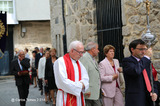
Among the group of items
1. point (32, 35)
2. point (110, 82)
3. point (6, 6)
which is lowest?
point (110, 82)

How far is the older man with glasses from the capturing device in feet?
12.0

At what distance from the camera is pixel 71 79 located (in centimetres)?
374

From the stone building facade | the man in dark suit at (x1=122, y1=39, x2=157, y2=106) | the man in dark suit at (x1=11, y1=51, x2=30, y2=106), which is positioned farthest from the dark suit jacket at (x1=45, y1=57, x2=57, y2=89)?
the man in dark suit at (x1=122, y1=39, x2=157, y2=106)

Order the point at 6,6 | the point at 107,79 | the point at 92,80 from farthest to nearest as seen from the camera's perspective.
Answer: the point at 6,6, the point at 107,79, the point at 92,80

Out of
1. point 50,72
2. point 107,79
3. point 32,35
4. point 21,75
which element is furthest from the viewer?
point 32,35

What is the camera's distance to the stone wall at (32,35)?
16.9 meters

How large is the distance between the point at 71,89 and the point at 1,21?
798 centimetres

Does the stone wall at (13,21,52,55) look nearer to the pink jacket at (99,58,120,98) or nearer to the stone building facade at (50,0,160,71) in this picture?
the stone building facade at (50,0,160,71)

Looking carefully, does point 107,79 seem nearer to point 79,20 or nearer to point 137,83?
point 137,83

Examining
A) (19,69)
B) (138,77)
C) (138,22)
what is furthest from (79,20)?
(138,77)

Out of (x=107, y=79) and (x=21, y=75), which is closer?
(x=107, y=79)

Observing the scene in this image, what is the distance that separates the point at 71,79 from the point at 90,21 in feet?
11.5

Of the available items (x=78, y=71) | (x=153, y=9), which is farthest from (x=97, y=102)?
(x=153, y=9)

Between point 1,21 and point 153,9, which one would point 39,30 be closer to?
point 1,21
